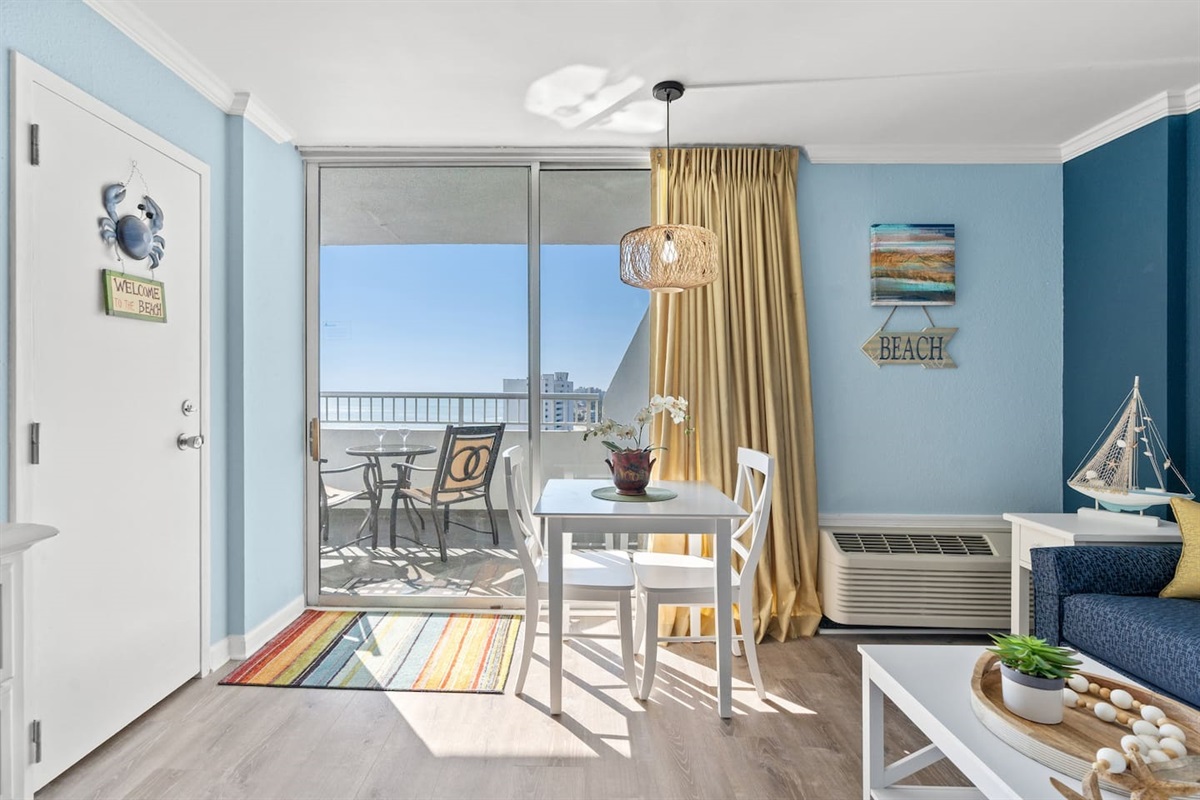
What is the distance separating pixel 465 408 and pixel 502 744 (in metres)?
1.80

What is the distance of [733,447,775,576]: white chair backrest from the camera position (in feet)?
8.43

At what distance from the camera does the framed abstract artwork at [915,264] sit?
345cm

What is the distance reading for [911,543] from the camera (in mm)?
3332

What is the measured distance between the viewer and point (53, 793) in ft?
6.40

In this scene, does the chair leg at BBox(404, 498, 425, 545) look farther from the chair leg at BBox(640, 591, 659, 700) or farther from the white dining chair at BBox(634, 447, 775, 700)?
the chair leg at BBox(640, 591, 659, 700)

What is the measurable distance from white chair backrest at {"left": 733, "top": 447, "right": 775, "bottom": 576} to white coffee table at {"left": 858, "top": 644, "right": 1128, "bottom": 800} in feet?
2.63

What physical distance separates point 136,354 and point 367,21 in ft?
4.61

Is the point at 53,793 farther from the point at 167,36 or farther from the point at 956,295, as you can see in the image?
the point at 956,295

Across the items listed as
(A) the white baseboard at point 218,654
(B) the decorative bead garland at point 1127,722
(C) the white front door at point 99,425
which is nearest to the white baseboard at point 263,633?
(A) the white baseboard at point 218,654

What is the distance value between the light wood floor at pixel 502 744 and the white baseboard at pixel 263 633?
118mm

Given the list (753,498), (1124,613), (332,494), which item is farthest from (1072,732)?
(332,494)

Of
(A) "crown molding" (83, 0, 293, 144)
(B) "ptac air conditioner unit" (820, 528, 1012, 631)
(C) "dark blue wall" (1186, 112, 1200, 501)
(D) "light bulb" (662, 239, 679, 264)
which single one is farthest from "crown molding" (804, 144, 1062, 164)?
(A) "crown molding" (83, 0, 293, 144)

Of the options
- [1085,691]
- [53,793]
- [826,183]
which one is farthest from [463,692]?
[826,183]

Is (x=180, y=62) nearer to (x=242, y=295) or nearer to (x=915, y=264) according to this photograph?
(x=242, y=295)
